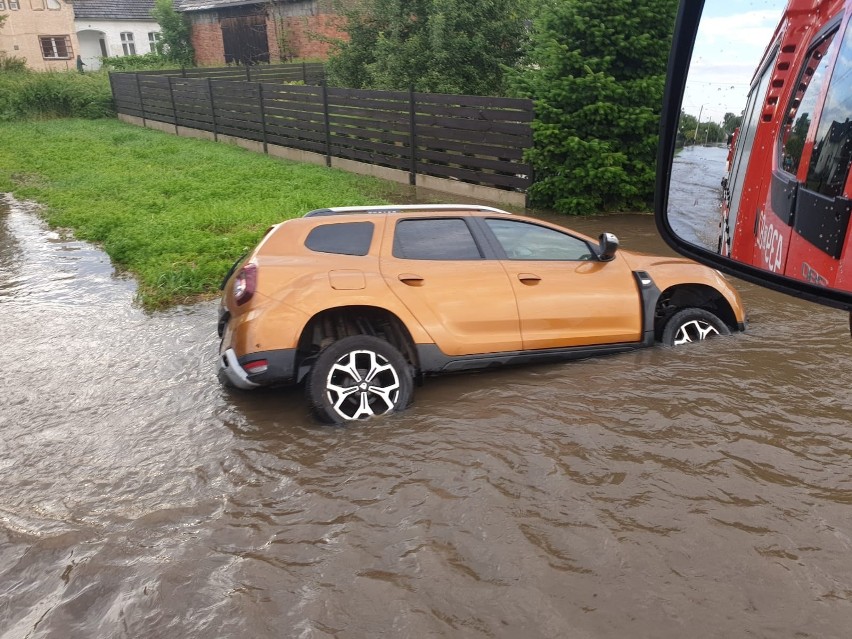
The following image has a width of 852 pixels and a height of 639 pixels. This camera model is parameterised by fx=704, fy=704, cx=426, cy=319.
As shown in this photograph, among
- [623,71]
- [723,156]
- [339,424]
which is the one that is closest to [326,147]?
[623,71]

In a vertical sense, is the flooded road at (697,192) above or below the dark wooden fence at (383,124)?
above

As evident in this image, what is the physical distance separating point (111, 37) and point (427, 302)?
50471 mm

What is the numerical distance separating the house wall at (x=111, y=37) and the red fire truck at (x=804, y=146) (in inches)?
Answer: 2061

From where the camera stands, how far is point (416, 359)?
4.98 meters

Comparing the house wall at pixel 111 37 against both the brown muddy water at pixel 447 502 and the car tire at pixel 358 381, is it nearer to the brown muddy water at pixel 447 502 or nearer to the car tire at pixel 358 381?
the brown muddy water at pixel 447 502

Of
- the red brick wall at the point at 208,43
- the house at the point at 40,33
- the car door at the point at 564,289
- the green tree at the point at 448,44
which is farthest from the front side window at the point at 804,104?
the house at the point at 40,33

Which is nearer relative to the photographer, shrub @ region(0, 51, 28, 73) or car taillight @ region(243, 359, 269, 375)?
car taillight @ region(243, 359, 269, 375)

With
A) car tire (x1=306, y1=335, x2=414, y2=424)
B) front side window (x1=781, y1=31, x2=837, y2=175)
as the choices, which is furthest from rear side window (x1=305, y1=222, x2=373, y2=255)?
front side window (x1=781, y1=31, x2=837, y2=175)

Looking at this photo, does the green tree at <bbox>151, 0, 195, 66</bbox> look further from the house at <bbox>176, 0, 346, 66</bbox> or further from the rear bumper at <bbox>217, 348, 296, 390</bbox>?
the rear bumper at <bbox>217, 348, 296, 390</bbox>

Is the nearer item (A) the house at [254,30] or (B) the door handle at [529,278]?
(B) the door handle at [529,278]

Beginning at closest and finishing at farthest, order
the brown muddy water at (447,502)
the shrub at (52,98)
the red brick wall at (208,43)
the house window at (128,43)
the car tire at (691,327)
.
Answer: the brown muddy water at (447,502) → the car tire at (691,327) → the shrub at (52,98) → the red brick wall at (208,43) → the house window at (128,43)

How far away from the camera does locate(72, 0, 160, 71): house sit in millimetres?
45844

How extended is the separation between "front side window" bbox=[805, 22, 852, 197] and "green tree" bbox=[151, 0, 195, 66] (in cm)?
4217

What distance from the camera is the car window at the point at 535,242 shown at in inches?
215
